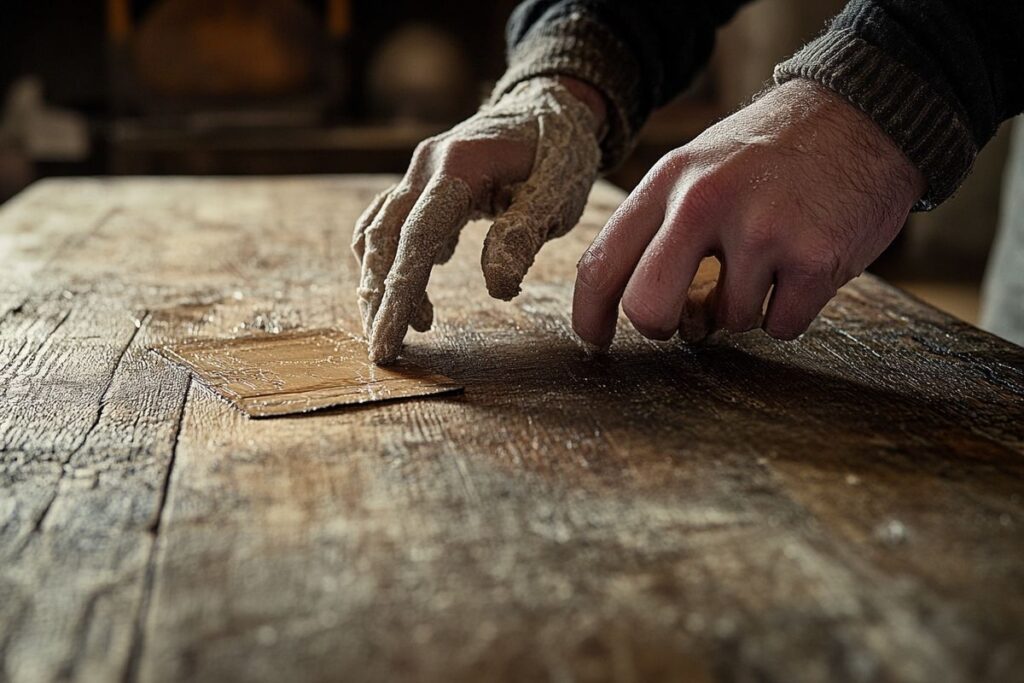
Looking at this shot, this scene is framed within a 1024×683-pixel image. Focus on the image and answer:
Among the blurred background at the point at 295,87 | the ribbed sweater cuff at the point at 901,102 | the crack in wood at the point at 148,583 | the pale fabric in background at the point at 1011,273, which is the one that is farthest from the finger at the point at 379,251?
the blurred background at the point at 295,87

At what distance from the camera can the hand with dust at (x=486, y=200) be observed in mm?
991

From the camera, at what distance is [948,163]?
0.96m

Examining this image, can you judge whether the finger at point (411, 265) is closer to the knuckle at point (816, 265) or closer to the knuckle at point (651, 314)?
the knuckle at point (651, 314)

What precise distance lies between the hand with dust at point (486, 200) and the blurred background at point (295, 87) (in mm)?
2767

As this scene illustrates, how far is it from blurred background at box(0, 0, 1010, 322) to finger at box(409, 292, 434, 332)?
298 centimetres

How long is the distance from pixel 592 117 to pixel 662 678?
3.10 feet

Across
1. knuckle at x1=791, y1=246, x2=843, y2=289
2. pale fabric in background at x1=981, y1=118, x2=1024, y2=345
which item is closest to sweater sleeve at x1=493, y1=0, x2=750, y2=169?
knuckle at x1=791, y1=246, x2=843, y2=289

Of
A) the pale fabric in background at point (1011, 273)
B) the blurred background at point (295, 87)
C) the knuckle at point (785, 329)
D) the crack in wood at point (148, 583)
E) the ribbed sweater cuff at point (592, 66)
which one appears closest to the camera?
the crack in wood at point (148, 583)

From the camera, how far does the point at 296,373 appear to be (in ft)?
3.06

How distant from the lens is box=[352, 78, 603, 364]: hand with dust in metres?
0.99

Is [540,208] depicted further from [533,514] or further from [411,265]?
[533,514]

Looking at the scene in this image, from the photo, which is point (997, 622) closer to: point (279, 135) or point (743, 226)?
point (743, 226)

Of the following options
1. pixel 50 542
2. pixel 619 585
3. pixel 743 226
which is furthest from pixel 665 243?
pixel 50 542

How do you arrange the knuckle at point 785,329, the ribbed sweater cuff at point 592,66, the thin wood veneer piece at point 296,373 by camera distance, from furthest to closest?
1. the ribbed sweater cuff at point 592,66
2. the knuckle at point 785,329
3. the thin wood veneer piece at point 296,373
